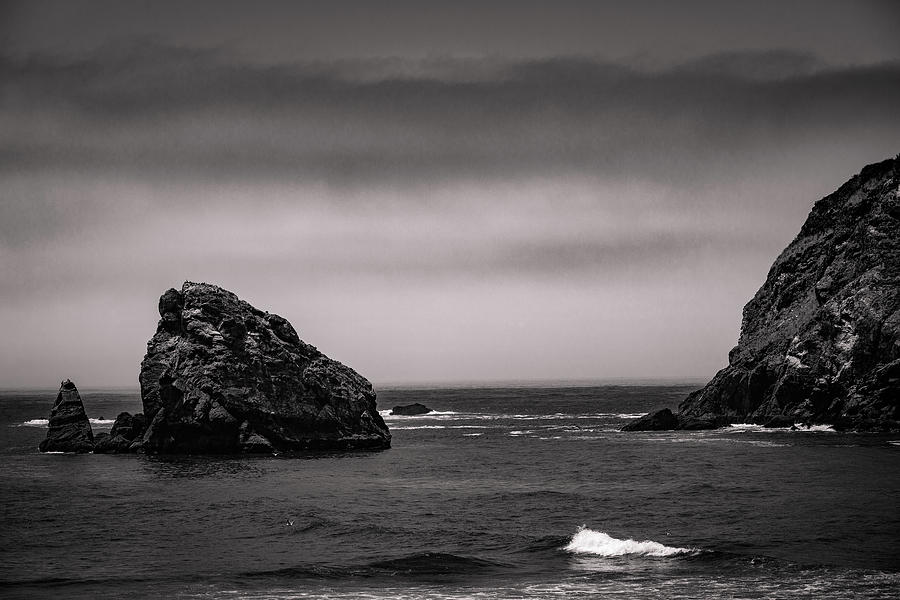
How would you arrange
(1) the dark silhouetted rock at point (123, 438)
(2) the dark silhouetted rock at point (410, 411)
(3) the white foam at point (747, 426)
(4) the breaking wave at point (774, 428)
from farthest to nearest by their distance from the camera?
(2) the dark silhouetted rock at point (410, 411) → (3) the white foam at point (747, 426) → (4) the breaking wave at point (774, 428) → (1) the dark silhouetted rock at point (123, 438)

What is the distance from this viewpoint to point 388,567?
3634 cm

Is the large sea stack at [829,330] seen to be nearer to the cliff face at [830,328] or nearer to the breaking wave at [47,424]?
the cliff face at [830,328]

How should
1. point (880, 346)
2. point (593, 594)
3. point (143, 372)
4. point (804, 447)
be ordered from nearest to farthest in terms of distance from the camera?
point (593, 594), point (804, 447), point (143, 372), point (880, 346)

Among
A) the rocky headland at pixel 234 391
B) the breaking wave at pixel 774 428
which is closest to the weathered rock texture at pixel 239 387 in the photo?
the rocky headland at pixel 234 391

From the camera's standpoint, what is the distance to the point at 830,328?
313ft

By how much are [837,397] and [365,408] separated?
5197 centimetres

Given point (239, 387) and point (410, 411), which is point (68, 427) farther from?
point (410, 411)

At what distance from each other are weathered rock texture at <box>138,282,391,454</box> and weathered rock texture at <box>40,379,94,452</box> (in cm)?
725

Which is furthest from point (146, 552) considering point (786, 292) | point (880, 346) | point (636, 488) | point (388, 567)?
point (786, 292)

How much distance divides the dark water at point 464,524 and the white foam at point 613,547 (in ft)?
0.47

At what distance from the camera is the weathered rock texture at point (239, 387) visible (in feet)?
265

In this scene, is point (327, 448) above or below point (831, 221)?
below

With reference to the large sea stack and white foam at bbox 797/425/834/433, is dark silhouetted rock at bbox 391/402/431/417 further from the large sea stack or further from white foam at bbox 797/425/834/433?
white foam at bbox 797/425/834/433

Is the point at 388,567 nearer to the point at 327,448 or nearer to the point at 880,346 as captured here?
the point at 327,448
